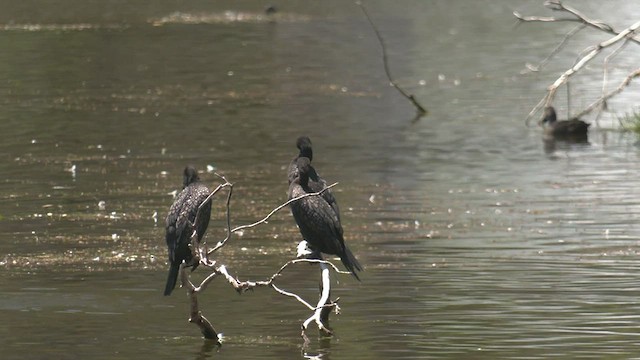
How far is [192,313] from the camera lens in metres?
11.6

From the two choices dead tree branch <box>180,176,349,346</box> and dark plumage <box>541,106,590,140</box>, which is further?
dark plumage <box>541,106,590,140</box>

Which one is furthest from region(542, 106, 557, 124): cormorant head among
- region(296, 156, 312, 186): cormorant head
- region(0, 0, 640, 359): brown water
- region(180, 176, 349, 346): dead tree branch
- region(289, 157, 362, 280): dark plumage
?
region(180, 176, 349, 346): dead tree branch

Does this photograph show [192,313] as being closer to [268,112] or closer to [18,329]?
[18,329]

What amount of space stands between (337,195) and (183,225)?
7401mm

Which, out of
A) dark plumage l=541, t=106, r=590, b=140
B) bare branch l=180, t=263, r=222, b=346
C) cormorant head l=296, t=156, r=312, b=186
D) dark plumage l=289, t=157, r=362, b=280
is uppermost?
cormorant head l=296, t=156, r=312, b=186

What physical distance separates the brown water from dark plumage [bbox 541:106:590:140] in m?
0.36

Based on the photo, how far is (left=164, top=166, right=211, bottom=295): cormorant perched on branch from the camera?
12695 millimetres

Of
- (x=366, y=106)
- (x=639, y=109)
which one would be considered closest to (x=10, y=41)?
(x=366, y=106)

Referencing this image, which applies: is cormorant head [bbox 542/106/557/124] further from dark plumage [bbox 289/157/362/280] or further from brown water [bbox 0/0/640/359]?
dark plumage [bbox 289/157/362/280]

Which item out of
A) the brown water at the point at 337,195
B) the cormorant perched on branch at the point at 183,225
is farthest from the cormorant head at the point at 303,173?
the brown water at the point at 337,195

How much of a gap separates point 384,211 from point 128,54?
979 inches

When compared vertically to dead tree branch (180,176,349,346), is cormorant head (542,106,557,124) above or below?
below

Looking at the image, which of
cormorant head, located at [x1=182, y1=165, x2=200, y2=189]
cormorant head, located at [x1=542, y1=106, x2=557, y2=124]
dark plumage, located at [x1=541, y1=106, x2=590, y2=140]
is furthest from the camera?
cormorant head, located at [x1=542, y1=106, x2=557, y2=124]

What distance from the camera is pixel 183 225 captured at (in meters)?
12.8
